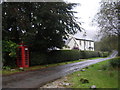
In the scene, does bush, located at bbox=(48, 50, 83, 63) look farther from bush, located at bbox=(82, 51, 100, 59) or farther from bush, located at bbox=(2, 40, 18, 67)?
bush, located at bbox=(2, 40, 18, 67)

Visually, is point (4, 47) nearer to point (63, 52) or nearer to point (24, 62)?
point (24, 62)

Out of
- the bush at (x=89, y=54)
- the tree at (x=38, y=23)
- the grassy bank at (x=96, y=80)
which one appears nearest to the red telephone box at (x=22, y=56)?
the tree at (x=38, y=23)

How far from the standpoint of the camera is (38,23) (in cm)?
1315

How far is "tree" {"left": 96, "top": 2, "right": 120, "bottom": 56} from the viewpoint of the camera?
30.3 ft

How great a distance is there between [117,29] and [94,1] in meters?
2.94

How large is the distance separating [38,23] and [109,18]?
6.89 meters

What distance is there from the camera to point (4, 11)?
39.1ft

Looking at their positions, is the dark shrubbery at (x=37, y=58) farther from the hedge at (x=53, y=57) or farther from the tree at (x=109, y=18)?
the tree at (x=109, y=18)

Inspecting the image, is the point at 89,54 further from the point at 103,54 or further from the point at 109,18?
the point at 109,18

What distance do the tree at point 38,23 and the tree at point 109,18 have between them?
4097 millimetres

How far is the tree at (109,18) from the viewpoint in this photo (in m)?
9.25

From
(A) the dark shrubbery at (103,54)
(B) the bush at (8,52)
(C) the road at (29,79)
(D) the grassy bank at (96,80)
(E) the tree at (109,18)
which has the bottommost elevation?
(A) the dark shrubbery at (103,54)

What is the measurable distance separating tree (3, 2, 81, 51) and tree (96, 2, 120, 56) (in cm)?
410

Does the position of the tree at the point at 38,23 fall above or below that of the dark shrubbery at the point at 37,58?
above
